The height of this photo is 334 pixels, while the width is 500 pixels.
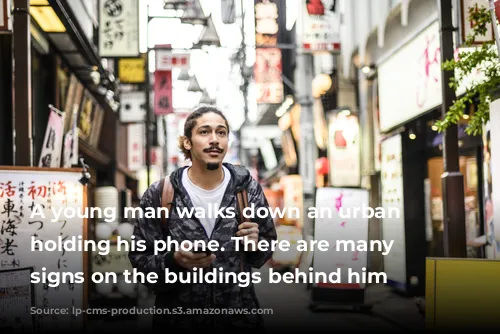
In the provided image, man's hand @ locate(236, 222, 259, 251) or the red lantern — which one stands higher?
the red lantern

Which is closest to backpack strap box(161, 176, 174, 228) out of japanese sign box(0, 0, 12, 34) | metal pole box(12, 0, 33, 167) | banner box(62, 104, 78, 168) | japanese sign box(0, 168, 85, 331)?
japanese sign box(0, 168, 85, 331)

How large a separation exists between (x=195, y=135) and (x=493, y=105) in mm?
2742

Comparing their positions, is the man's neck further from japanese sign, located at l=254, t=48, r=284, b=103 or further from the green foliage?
japanese sign, located at l=254, t=48, r=284, b=103

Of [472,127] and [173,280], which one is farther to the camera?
[472,127]

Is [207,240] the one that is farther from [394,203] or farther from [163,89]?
[163,89]

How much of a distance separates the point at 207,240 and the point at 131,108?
18117mm

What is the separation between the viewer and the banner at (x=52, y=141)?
838 cm

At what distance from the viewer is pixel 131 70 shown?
65.8 ft

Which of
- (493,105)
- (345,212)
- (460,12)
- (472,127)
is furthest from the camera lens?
(345,212)

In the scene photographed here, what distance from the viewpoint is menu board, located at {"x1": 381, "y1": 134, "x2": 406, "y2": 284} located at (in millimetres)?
14102

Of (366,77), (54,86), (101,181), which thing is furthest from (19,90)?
(101,181)

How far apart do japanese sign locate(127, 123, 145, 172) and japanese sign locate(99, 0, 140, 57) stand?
1219 centimetres

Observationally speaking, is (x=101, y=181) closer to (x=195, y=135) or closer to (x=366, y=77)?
(x=366, y=77)

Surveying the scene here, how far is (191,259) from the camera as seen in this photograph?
362 cm
